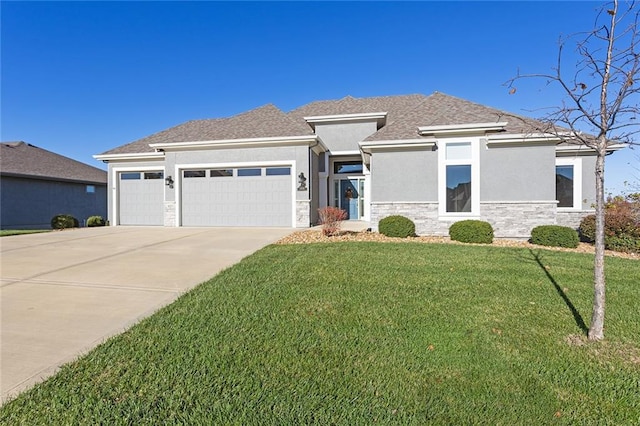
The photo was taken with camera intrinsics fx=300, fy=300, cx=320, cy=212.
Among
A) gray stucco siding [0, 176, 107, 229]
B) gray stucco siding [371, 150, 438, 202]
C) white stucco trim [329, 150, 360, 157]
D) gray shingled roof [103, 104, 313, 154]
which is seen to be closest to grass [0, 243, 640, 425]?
gray stucco siding [371, 150, 438, 202]

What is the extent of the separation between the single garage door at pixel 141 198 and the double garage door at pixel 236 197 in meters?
0.37

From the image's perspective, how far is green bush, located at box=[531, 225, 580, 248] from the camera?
8867 mm

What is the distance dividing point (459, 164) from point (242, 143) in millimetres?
9278

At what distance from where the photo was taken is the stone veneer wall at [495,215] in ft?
34.3

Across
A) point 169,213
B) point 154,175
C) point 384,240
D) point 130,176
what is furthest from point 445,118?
point 130,176

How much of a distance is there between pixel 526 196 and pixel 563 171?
4.28 m

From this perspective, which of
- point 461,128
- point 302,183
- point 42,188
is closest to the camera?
point 461,128

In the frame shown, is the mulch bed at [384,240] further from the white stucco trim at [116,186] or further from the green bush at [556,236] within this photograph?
the white stucco trim at [116,186]

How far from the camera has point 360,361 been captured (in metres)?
2.88

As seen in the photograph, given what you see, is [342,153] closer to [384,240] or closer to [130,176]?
[384,240]

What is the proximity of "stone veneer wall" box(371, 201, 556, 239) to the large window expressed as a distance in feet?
1.24

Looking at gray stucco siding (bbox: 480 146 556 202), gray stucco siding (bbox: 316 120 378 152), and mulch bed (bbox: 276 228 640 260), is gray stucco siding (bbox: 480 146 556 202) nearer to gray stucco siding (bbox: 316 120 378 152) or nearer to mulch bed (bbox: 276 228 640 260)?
mulch bed (bbox: 276 228 640 260)

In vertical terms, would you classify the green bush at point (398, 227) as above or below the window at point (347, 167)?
Answer: below

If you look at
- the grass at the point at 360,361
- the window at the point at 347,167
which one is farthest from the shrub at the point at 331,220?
the window at the point at 347,167
